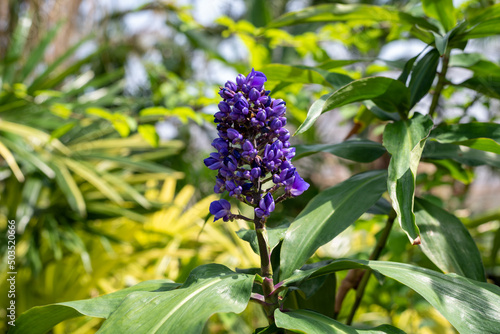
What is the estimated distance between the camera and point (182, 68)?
759cm

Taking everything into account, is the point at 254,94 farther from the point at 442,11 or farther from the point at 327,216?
the point at 442,11

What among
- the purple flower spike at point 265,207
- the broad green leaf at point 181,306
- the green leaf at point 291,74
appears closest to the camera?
the broad green leaf at point 181,306

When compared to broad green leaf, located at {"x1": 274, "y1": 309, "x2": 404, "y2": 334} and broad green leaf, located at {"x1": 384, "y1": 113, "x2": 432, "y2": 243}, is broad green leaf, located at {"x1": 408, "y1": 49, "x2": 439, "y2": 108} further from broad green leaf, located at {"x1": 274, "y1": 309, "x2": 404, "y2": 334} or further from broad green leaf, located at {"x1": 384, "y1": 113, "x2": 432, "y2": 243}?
broad green leaf, located at {"x1": 274, "y1": 309, "x2": 404, "y2": 334}

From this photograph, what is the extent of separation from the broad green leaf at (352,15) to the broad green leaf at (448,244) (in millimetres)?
386

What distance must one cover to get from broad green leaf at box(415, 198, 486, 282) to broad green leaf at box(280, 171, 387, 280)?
0.11 meters

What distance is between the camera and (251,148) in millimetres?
571

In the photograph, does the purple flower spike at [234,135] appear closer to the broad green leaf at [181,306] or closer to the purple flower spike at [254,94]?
the purple flower spike at [254,94]

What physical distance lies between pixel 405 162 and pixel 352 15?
415mm

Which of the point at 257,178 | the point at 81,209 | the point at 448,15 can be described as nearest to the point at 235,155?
the point at 257,178

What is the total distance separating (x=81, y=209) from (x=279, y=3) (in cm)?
652

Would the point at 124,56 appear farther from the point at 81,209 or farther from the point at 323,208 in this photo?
the point at 323,208

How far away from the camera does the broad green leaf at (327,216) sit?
58cm

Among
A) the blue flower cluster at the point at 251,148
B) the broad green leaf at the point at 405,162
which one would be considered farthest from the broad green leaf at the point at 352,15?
the blue flower cluster at the point at 251,148

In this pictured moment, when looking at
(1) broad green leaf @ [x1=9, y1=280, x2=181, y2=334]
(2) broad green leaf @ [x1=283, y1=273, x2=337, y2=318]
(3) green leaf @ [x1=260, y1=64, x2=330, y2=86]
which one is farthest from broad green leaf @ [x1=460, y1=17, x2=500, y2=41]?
(1) broad green leaf @ [x1=9, y1=280, x2=181, y2=334]
